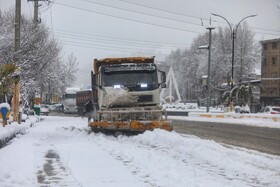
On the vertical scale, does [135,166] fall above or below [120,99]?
below

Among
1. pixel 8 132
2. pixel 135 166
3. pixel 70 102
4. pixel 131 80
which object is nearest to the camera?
pixel 135 166

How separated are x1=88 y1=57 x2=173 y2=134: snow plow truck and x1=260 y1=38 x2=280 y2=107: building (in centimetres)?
5777

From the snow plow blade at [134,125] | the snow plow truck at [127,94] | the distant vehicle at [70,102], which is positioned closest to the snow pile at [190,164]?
the snow plow blade at [134,125]

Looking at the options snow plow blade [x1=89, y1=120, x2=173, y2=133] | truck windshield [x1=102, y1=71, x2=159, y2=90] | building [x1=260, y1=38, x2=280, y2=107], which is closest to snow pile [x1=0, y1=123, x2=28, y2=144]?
snow plow blade [x1=89, y1=120, x2=173, y2=133]

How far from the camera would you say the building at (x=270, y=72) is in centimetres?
7481

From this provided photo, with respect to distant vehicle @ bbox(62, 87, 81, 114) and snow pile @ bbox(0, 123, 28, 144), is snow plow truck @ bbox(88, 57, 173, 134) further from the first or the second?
distant vehicle @ bbox(62, 87, 81, 114)

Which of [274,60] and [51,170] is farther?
[274,60]

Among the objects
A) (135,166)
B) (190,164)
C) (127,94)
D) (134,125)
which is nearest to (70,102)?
(127,94)

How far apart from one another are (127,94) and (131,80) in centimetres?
72

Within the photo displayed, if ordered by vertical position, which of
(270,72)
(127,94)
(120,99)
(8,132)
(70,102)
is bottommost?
(8,132)

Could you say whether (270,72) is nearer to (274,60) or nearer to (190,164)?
(274,60)

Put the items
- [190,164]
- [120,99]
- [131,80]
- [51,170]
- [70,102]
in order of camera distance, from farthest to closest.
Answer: [70,102] → [131,80] → [120,99] → [190,164] → [51,170]

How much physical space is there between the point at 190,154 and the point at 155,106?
22.6ft

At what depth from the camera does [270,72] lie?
254 feet
